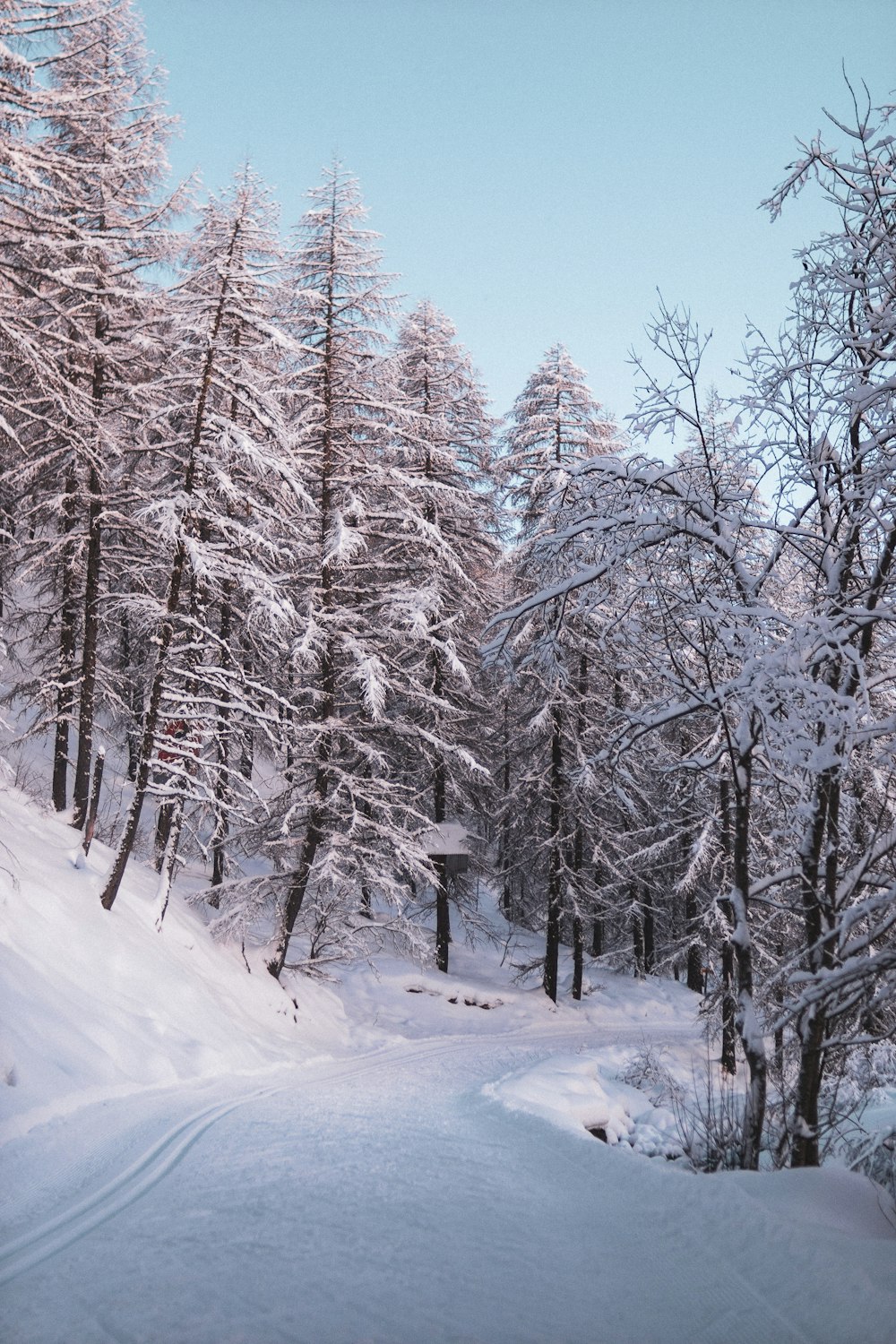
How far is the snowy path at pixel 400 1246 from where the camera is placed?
9.65 ft

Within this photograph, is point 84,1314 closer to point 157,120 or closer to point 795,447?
point 795,447

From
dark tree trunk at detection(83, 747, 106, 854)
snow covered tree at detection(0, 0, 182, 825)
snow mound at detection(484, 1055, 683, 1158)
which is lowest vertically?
snow mound at detection(484, 1055, 683, 1158)

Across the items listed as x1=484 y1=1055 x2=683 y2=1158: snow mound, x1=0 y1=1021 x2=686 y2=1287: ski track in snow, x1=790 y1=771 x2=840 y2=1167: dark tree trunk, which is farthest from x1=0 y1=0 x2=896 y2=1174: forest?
x1=0 y1=1021 x2=686 y2=1287: ski track in snow

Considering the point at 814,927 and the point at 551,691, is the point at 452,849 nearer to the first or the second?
the point at 551,691

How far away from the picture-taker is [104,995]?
8.48 m

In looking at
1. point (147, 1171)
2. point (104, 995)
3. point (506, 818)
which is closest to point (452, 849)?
point (506, 818)

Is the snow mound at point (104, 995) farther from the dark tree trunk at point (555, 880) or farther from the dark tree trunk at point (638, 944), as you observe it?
the dark tree trunk at point (638, 944)

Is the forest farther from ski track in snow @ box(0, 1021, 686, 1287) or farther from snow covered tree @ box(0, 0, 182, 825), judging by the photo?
ski track in snow @ box(0, 1021, 686, 1287)

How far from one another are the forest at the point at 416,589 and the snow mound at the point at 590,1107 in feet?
5.12

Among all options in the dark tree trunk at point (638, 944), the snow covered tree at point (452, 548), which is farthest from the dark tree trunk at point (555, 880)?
the dark tree trunk at point (638, 944)

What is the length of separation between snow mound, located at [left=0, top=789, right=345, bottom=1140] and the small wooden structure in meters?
5.64

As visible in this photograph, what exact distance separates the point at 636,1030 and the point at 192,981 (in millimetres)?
12458

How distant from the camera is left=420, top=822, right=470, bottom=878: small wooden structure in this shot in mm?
18625

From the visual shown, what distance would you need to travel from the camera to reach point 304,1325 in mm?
2879
